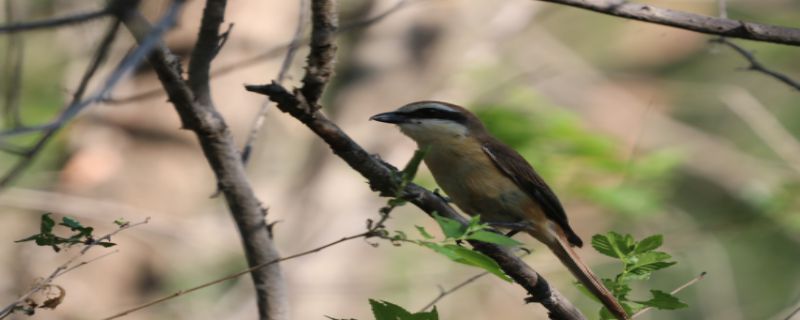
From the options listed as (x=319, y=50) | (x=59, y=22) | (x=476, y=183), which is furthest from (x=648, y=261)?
(x=59, y=22)

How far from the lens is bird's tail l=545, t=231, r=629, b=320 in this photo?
8.98 ft

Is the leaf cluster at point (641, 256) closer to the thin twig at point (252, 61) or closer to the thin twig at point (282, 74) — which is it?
the thin twig at point (252, 61)

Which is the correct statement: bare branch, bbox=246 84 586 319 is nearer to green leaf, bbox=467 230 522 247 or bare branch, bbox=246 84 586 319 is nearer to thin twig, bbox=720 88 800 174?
green leaf, bbox=467 230 522 247

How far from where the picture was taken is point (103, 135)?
23.7 feet

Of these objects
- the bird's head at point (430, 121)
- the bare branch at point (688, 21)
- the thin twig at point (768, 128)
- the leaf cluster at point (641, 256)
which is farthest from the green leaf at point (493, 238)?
the thin twig at point (768, 128)

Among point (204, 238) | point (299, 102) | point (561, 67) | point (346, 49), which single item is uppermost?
point (346, 49)

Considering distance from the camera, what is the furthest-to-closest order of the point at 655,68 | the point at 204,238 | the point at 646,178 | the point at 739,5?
the point at 655,68 → the point at 739,5 → the point at 204,238 → the point at 646,178

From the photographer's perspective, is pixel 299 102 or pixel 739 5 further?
pixel 739 5

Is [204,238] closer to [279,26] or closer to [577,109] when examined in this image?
[279,26]

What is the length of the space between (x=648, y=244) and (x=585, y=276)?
73 centimetres

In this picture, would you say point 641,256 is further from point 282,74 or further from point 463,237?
point 282,74

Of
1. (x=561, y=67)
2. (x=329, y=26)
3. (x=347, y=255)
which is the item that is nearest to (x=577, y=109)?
(x=561, y=67)

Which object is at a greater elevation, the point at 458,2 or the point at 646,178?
the point at 458,2

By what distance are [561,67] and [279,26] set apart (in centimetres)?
300
